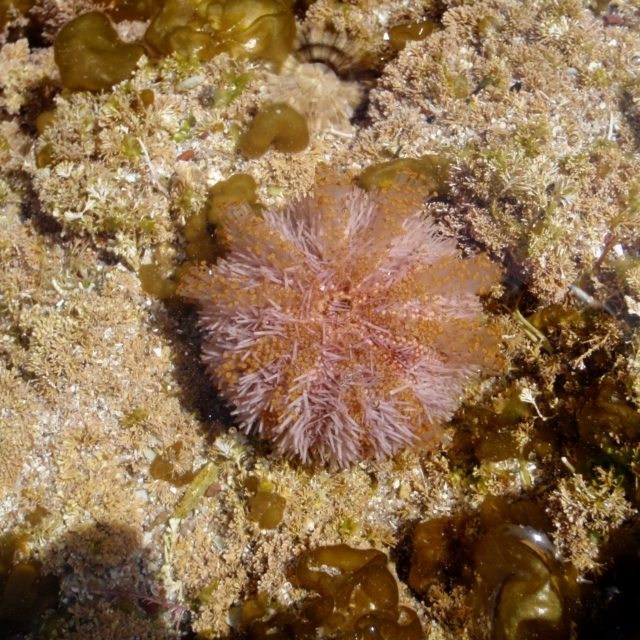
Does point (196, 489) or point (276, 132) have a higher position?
point (276, 132)

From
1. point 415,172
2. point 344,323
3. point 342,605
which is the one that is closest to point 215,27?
point 415,172

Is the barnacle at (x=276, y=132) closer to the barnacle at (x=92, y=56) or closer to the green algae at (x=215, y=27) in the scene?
the green algae at (x=215, y=27)

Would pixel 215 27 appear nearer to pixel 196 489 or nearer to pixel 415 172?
pixel 415 172

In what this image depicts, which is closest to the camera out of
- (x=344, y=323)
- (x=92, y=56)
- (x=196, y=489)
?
(x=344, y=323)

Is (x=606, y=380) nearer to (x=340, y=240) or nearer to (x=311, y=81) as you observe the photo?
(x=340, y=240)

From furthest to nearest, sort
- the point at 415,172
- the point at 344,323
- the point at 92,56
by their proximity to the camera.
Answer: the point at 92,56 < the point at 415,172 < the point at 344,323

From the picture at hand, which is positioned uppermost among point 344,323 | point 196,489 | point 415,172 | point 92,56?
point 92,56

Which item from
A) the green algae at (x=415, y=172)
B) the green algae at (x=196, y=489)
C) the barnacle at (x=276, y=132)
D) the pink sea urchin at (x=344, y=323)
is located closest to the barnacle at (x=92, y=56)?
the barnacle at (x=276, y=132)
